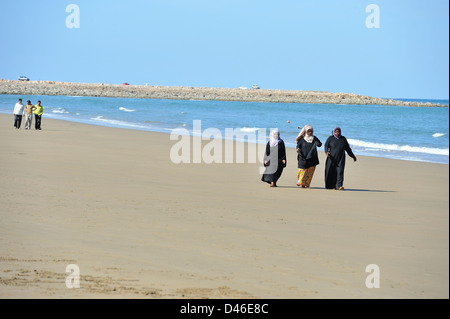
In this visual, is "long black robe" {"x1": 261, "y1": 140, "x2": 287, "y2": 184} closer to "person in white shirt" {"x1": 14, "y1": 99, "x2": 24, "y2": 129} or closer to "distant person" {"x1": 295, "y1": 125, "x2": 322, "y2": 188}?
"distant person" {"x1": 295, "y1": 125, "x2": 322, "y2": 188}

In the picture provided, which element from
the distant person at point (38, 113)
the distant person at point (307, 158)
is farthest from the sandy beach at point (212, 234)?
the distant person at point (38, 113)

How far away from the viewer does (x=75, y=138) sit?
81.8 feet

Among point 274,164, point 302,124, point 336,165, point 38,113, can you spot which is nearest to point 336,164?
point 336,165

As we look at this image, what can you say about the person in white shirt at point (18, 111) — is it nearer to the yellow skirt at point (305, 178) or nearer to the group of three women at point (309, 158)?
the group of three women at point (309, 158)

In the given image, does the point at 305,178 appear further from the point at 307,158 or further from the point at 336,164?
the point at 336,164

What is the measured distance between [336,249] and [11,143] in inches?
645

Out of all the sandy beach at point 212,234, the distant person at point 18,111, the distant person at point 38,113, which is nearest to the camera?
the sandy beach at point 212,234

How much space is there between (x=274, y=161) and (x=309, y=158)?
788 millimetres

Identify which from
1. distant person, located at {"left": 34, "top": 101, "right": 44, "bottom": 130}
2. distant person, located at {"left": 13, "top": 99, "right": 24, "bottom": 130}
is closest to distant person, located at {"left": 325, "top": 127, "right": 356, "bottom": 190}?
distant person, located at {"left": 34, "top": 101, "right": 44, "bottom": 130}

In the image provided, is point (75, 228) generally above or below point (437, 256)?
below

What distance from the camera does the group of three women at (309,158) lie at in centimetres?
1335

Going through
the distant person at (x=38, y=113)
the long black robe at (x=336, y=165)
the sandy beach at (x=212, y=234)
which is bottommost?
the sandy beach at (x=212, y=234)
